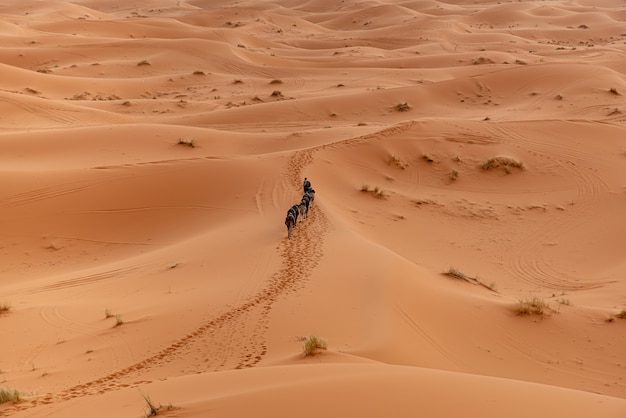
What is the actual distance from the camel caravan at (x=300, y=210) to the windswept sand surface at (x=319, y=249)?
0.73 ft

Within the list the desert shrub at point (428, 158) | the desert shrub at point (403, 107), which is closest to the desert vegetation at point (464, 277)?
the desert shrub at point (428, 158)

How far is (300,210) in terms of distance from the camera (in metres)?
10.7

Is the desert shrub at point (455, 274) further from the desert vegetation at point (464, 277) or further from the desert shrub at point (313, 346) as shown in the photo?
the desert shrub at point (313, 346)

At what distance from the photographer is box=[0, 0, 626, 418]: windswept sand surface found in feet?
16.6

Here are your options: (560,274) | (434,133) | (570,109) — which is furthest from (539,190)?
(570,109)

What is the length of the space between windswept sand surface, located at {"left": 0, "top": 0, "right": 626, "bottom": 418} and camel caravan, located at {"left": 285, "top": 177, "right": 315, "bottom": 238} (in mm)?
221

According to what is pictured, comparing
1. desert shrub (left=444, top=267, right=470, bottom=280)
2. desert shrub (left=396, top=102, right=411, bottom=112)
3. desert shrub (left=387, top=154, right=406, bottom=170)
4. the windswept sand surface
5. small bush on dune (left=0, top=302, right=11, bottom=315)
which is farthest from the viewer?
desert shrub (left=396, top=102, right=411, bottom=112)

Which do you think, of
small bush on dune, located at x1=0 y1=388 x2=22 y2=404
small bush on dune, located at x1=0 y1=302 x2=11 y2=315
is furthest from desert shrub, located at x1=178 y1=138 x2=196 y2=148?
small bush on dune, located at x1=0 y1=388 x2=22 y2=404

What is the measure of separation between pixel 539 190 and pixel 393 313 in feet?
29.5

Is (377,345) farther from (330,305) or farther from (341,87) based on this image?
(341,87)

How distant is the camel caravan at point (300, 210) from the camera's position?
9945 mm

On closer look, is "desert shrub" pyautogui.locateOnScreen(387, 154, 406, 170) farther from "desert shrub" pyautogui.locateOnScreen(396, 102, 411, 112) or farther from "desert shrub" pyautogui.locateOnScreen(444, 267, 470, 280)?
"desert shrub" pyautogui.locateOnScreen(396, 102, 411, 112)

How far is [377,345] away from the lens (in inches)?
242

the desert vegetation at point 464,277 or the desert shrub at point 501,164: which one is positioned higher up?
the desert shrub at point 501,164
